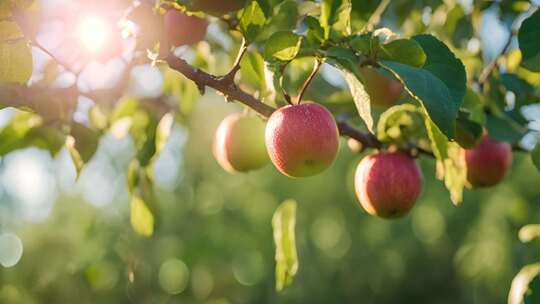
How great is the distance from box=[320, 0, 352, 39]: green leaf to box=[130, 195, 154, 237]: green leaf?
647 mm

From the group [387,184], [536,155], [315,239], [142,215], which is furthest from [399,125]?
[315,239]

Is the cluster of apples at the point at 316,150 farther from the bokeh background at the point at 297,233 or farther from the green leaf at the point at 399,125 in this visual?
the bokeh background at the point at 297,233

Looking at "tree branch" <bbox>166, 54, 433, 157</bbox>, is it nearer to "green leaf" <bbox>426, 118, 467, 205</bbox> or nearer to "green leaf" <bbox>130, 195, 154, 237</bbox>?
"green leaf" <bbox>426, 118, 467, 205</bbox>

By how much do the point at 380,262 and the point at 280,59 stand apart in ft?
31.3

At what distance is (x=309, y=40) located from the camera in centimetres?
110

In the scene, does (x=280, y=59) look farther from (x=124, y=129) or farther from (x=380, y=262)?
(x=380, y=262)

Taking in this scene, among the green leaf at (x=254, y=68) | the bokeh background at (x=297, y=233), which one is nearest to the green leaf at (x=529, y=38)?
the green leaf at (x=254, y=68)

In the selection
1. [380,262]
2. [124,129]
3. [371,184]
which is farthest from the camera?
[380,262]

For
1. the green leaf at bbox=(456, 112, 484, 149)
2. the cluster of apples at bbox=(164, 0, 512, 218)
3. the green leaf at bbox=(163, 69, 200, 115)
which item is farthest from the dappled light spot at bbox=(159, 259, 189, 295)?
the green leaf at bbox=(456, 112, 484, 149)

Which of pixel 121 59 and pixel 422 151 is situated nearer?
pixel 422 151

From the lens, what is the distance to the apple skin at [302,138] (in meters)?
1.05

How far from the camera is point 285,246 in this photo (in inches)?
56.3

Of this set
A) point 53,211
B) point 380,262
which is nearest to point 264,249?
point 380,262

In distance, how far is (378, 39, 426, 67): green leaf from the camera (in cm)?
102
